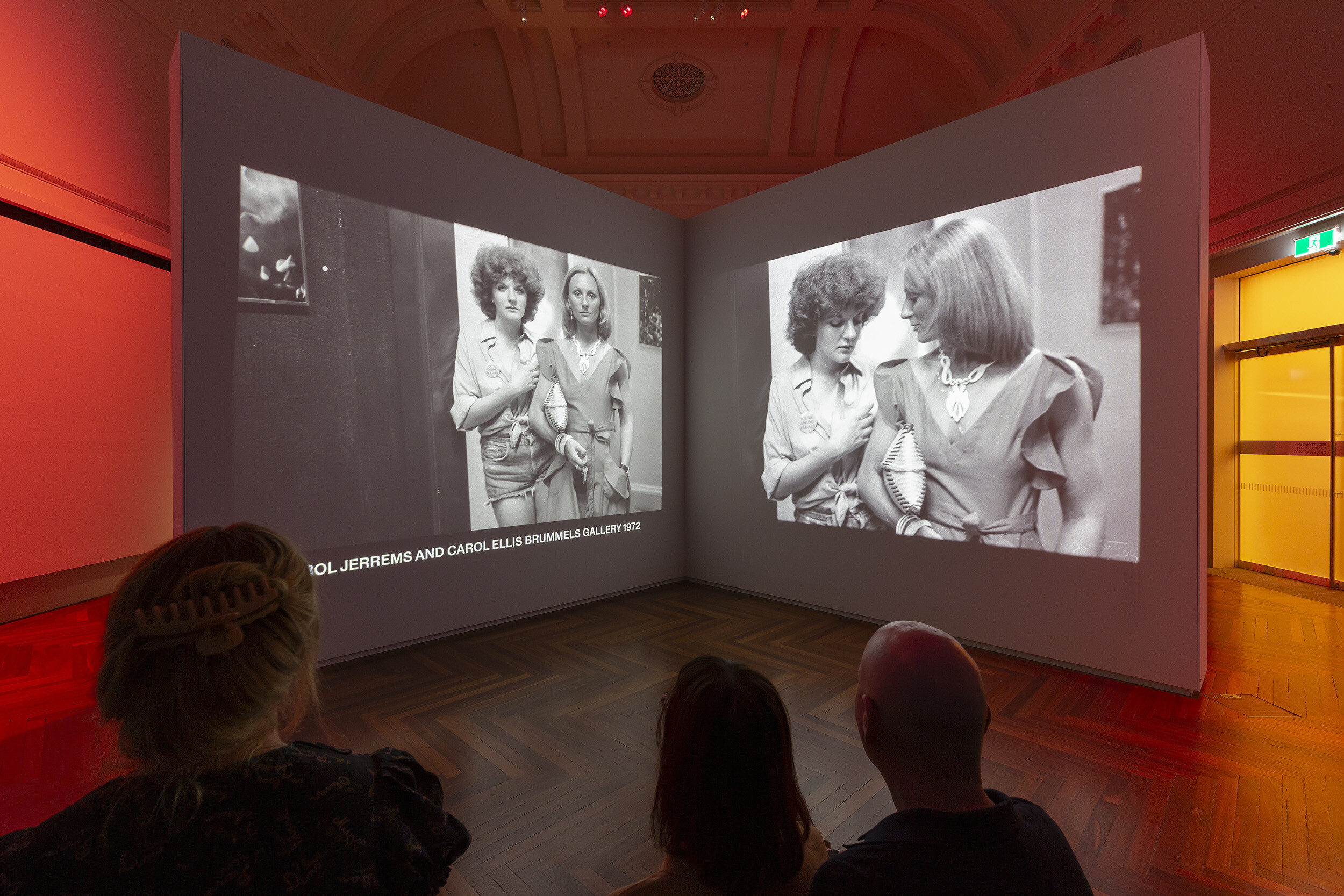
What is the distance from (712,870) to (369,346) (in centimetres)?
354

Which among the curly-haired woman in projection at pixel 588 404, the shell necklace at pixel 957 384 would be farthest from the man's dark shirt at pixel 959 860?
the curly-haired woman in projection at pixel 588 404

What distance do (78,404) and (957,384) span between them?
6.67 m

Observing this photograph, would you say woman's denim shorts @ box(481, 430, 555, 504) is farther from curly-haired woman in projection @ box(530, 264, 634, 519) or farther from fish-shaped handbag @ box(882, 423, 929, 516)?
fish-shaped handbag @ box(882, 423, 929, 516)

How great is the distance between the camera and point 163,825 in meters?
0.69

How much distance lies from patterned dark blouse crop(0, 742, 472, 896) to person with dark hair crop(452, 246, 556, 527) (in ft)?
11.2

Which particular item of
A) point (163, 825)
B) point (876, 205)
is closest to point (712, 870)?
point (163, 825)

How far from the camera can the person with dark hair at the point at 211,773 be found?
0.68 m

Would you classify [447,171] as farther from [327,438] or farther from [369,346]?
[327,438]

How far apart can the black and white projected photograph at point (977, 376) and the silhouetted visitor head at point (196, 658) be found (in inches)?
151

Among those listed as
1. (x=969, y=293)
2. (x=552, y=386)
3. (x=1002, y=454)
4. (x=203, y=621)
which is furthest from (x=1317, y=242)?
(x=203, y=621)

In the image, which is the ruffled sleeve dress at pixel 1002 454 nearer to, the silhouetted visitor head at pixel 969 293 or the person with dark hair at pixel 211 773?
the silhouetted visitor head at pixel 969 293

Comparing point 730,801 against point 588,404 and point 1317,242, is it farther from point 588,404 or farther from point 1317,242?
point 1317,242

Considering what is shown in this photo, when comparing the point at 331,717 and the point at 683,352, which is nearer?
the point at 331,717
